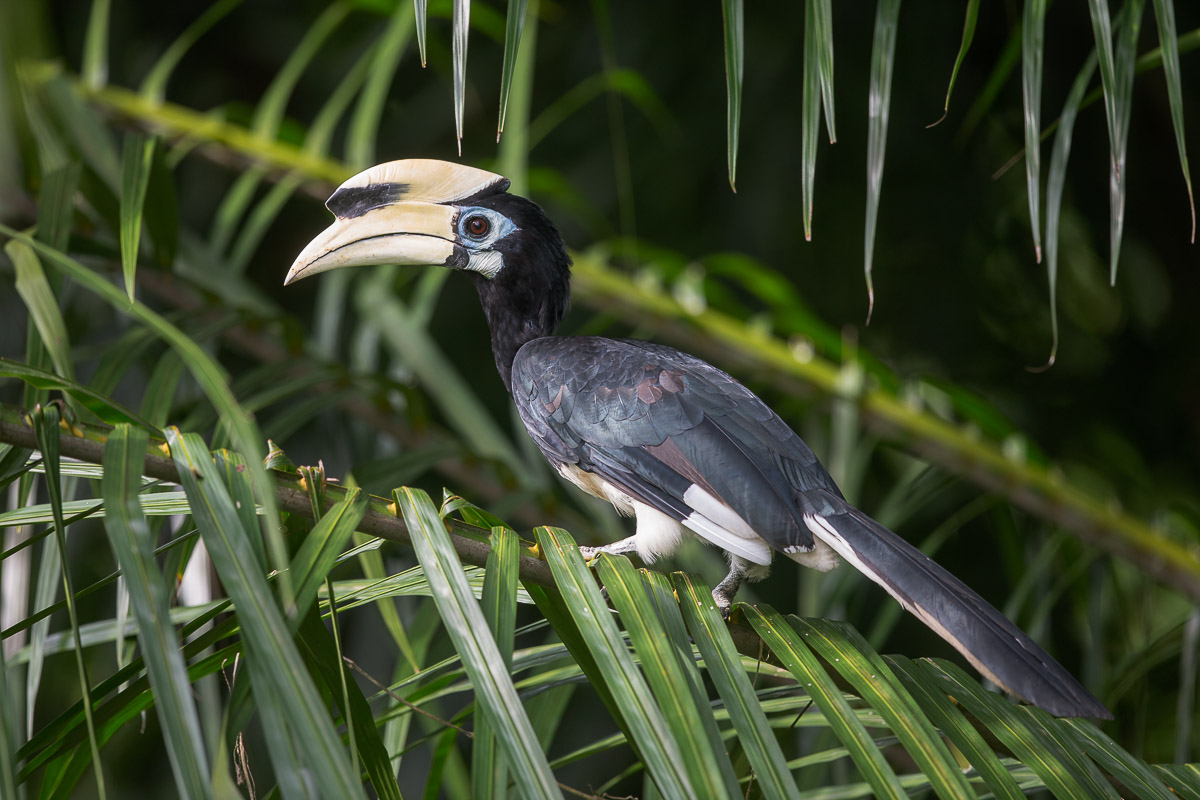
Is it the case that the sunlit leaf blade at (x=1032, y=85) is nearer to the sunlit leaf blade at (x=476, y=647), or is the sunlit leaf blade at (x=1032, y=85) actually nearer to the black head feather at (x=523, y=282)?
the sunlit leaf blade at (x=476, y=647)

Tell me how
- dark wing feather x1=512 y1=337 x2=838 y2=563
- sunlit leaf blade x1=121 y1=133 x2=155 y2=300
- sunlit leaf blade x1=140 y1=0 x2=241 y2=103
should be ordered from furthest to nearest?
1. sunlit leaf blade x1=140 y1=0 x2=241 y2=103
2. dark wing feather x1=512 y1=337 x2=838 y2=563
3. sunlit leaf blade x1=121 y1=133 x2=155 y2=300

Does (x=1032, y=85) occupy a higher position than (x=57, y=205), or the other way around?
(x=1032, y=85)

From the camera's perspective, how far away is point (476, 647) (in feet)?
2.81

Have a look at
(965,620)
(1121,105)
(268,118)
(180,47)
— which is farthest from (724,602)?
(180,47)

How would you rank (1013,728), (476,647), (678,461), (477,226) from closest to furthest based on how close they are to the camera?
1. (476,647)
2. (1013,728)
3. (678,461)
4. (477,226)

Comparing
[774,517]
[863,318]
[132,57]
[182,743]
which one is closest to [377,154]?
[132,57]

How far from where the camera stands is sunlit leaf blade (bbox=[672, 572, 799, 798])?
0.87 m

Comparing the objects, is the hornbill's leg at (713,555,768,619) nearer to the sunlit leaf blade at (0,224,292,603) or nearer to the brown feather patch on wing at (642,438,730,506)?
the brown feather patch on wing at (642,438,730,506)

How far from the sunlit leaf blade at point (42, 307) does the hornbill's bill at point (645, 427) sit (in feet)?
1.29

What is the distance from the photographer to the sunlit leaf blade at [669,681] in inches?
33.1

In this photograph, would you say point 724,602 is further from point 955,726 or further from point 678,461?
point 955,726

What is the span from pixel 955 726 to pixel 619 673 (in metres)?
0.39

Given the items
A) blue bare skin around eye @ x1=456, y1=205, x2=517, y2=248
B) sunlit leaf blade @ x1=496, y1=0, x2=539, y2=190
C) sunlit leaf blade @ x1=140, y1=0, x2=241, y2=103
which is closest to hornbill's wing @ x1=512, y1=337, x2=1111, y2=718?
blue bare skin around eye @ x1=456, y1=205, x2=517, y2=248

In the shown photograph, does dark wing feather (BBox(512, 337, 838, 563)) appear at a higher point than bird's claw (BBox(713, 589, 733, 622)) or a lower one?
higher
